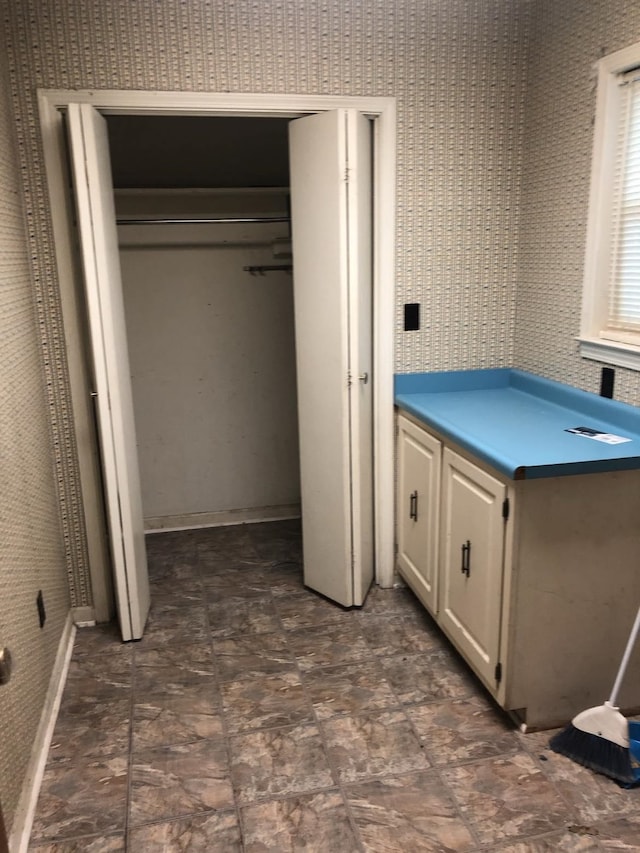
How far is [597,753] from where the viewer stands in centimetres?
187

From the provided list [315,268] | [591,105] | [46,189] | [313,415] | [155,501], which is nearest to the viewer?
[591,105]

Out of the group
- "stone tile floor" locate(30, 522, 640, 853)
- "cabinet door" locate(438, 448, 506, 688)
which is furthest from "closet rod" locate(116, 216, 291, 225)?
"stone tile floor" locate(30, 522, 640, 853)

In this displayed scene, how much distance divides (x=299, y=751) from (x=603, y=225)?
195cm

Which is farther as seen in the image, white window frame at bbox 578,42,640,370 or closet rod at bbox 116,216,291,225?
closet rod at bbox 116,216,291,225

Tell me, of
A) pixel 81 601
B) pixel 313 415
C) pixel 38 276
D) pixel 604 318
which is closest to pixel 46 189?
pixel 38 276

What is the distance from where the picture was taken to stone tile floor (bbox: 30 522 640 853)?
170 centimetres

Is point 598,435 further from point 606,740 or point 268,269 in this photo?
point 268,269

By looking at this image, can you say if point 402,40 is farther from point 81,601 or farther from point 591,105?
point 81,601

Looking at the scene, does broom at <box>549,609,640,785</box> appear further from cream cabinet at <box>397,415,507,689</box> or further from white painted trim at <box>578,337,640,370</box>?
white painted trim at <box>578,337,640,370</box>

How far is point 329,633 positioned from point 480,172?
1928mm

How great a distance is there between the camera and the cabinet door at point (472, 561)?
2006mm

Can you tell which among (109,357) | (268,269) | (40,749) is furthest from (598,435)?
(268,269)

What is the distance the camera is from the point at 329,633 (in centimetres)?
264

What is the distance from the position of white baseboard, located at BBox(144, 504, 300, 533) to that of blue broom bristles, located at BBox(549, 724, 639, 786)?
211 centimetres
